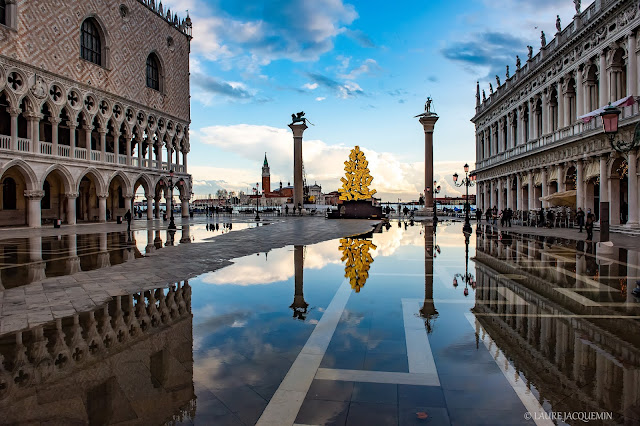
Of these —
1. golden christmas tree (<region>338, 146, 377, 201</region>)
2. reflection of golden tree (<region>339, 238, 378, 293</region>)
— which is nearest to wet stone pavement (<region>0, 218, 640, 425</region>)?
reflection of golden tree (<region>339, 238, 378, 293</region>)

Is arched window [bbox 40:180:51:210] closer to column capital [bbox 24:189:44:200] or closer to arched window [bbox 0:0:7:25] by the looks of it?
column capital [bbox 24:189:44:200]

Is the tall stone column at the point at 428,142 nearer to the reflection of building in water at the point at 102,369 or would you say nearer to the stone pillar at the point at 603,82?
the stone pillar at the point at 603,82

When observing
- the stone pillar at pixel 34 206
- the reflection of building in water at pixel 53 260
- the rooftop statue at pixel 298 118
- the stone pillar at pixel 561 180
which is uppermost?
the rooftop statue at pixel 298 118

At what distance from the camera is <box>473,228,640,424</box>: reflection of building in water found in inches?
161

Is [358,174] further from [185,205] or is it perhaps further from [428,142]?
[185,205]

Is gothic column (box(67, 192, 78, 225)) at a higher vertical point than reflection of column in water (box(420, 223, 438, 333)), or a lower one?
higher

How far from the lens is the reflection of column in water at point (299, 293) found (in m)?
7.15

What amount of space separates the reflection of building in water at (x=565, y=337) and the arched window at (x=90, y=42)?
137 feet

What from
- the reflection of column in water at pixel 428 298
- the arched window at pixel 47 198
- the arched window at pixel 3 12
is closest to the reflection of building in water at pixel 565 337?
the reflection of column in water at pixel 428 298

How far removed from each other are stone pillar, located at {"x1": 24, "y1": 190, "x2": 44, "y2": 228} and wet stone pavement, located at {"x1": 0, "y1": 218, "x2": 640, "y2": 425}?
2619cm

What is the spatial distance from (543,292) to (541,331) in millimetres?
3020

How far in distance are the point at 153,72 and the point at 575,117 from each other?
44.1 metres

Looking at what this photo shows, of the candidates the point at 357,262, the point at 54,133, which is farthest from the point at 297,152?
the point at 357,262

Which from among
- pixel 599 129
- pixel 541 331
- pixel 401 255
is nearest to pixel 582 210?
pixel 599 129
